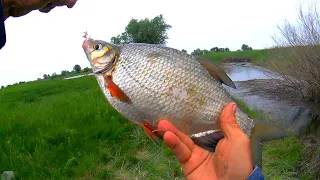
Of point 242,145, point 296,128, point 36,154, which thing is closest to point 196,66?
point 242,145

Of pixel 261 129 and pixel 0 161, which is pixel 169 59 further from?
pixel 0 161

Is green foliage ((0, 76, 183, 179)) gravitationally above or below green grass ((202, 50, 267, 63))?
below

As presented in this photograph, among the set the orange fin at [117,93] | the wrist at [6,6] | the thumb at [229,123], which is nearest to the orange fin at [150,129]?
the orange fin at [117,93]

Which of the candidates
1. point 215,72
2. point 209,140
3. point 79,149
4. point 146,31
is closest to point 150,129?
point 209,140

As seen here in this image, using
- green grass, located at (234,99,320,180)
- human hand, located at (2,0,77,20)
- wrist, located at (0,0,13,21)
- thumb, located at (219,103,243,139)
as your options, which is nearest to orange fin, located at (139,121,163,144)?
thumb, located at (219,103,243,139)

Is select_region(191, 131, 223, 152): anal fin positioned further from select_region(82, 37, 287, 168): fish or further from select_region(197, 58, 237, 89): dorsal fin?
select_region(197, 58, 237, 89): dorsal fin

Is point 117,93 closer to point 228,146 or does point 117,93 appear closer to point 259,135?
point 228,146
